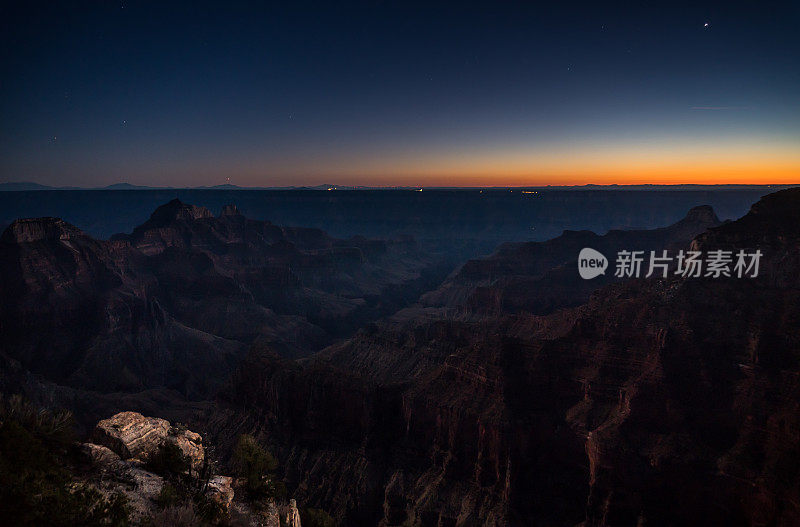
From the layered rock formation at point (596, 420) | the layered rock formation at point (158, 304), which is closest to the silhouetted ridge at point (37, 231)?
the layered rock formation at point (158, 304)

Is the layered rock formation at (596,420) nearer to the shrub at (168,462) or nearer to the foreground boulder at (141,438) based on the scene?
the foreground boulder at (141,438)

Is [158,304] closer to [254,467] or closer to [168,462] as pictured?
[254,467]

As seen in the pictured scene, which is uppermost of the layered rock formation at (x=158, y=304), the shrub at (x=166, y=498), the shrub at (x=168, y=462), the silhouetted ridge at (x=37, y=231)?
the silhouetted ridge at (x=37, y=231)

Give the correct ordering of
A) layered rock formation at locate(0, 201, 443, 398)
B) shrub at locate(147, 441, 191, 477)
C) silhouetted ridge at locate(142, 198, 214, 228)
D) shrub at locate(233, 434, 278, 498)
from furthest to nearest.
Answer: silhouetted ridge at locate(142, 198, 214, 228), layered rock formation at locate(0, 201, 443, 398), shrub at locate(233, 434, 278, 498), shrub at locate(147, 441, 191, 477)

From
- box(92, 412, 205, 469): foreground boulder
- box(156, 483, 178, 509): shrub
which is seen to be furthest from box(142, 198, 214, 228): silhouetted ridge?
box(156, 483, 178, 509): shrub

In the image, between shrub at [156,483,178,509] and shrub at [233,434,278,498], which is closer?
Answer: shrub at [156,483,178,509]

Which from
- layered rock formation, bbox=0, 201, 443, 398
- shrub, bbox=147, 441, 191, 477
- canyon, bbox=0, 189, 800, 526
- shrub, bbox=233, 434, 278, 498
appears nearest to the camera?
shrub, bbox=147, 441, 191, 477

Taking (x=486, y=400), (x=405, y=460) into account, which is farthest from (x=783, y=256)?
(x=405, y=460)

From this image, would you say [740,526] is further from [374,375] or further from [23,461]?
[374,375]

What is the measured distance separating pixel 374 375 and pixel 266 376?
19.4 meters

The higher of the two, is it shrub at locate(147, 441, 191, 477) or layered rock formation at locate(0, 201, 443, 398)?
shrub at locate(147, 441, 191, 477)

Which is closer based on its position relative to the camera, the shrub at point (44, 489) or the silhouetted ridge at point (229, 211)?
the shrub at point (44, 489)

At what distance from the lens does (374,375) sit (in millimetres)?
70188

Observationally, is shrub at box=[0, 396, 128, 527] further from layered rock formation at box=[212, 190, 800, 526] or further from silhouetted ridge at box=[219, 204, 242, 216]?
silhouetted ridge at box=[219, 204, 242, 216]
